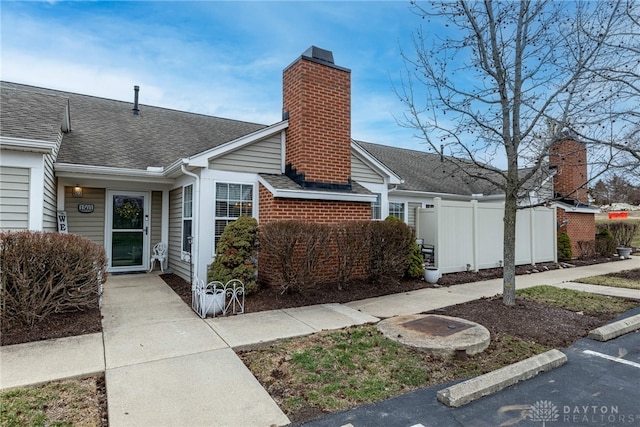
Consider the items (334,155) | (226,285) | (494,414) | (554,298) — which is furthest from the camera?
(334,155)

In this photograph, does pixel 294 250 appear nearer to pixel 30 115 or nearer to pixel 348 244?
pixel 348 244

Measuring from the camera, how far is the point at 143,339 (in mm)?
4398

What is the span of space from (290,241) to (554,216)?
11424mm

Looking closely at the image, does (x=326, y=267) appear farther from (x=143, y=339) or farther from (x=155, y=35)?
(x=155, y=35)

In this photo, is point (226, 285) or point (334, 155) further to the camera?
point (334, 155)

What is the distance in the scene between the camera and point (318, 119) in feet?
24.8

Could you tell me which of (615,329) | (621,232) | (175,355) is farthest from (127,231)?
(621,232)

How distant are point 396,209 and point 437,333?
26.7 ft

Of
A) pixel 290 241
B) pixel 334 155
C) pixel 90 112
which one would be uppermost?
pixel 90 112

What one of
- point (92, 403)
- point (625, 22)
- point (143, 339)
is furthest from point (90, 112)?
point (625, 22)

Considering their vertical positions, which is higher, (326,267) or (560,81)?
(560,81)

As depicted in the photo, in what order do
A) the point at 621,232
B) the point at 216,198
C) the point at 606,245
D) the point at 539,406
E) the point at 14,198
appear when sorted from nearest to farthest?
the point at 539,406, the point at 14,198, the point at 216,198, the point at 606,245, the point at 621,232

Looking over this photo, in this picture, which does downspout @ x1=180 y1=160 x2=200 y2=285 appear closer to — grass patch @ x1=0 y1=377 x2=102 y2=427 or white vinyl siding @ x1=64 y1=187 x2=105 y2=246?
white vinyl siding @ x1=64 y1=187 x2=105 y2=246

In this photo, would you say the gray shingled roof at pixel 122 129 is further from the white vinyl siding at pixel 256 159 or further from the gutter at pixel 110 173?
the white vinyl siding at pixel 256 159
